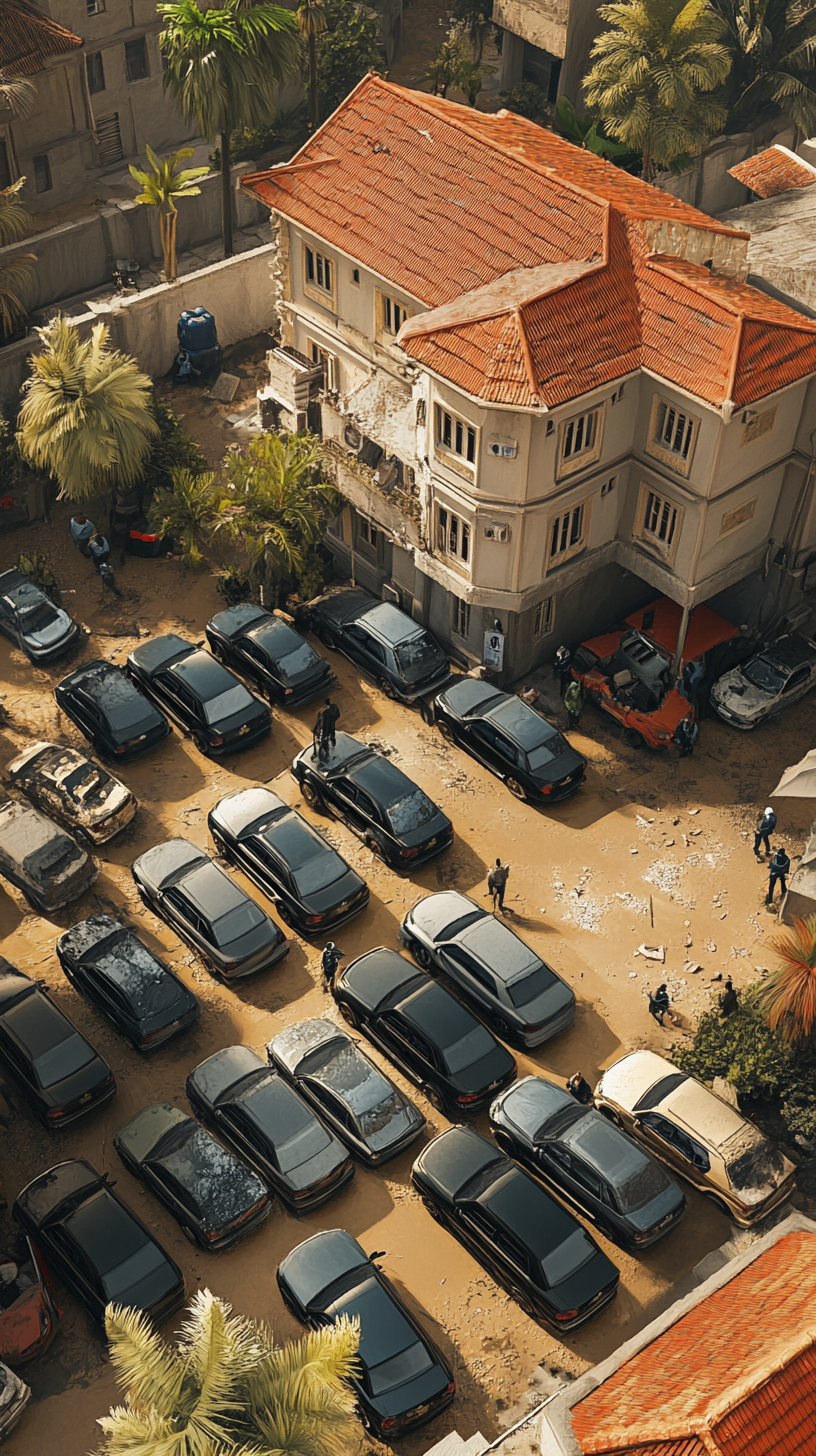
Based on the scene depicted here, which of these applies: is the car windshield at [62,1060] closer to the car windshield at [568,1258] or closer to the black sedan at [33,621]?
the car windshield at [568,1258]

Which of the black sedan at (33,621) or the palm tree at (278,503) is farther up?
the palm tree at (278,503)

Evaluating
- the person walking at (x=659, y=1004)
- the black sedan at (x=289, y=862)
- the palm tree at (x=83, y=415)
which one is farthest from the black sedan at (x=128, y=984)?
the palm tree at (x=83, y=415)

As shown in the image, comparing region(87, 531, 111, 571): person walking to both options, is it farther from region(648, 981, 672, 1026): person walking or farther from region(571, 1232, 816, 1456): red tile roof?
region(571, 1232, 816, 1456): red tile roof

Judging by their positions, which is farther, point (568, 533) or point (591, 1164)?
point (568, 533)

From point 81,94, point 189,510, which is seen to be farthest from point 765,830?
point 81,94

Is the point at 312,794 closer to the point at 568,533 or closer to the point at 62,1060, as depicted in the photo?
the point at 568,533

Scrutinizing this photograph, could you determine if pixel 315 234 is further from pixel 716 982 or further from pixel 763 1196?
pixel 763 1196
